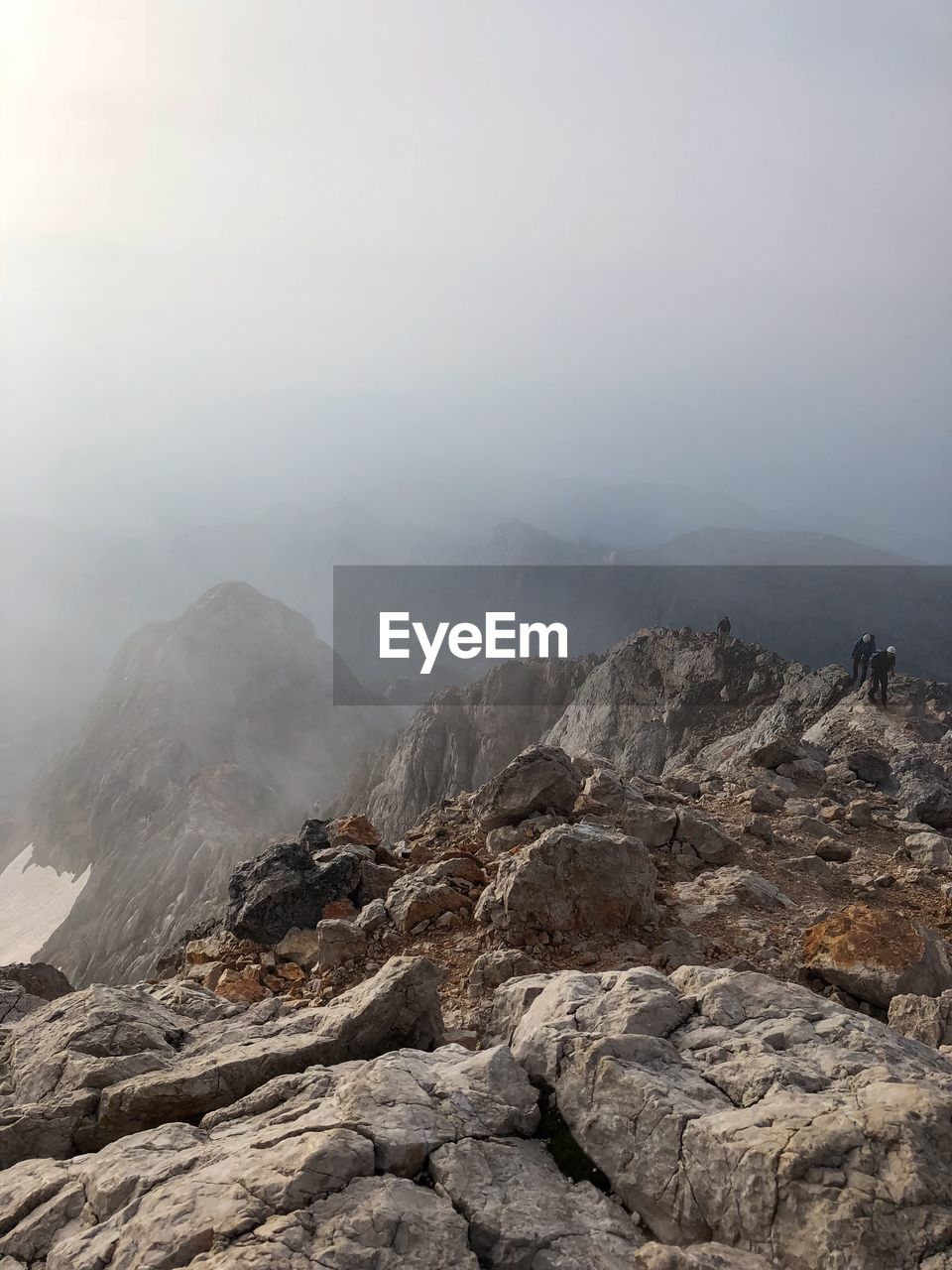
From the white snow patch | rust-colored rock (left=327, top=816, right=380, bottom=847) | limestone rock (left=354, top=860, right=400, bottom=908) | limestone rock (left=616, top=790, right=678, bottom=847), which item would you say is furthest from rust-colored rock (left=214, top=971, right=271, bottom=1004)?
the white snow patch

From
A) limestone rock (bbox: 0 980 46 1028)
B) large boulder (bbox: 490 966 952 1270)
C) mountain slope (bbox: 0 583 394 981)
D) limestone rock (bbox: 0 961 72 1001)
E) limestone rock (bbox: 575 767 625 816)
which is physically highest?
large boulder (bbox: 490 966 952 1270)

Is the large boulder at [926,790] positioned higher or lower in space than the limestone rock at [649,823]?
lower

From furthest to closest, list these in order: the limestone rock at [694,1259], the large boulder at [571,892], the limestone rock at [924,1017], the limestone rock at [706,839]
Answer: the limestone rock at [706,839] → the large boulder at [571,892] → the limestone rock at [924,1017] → the limestone rock at [694,1259]

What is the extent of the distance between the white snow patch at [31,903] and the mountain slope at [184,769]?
7.40ft

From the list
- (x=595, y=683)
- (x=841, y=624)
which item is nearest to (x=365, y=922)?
(x=595, y=683)

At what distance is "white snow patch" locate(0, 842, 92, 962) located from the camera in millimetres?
123688

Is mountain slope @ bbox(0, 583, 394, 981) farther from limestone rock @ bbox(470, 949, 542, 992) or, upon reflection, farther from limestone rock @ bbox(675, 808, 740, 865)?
limestone rock @ bbox(470, 949, 542, 992)

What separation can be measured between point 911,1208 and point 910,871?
12.6 metres

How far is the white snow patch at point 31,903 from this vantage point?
12369 centimetres

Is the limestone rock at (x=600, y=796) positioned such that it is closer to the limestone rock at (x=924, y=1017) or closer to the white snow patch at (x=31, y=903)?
the limestone rock at (x=924, y=1017)

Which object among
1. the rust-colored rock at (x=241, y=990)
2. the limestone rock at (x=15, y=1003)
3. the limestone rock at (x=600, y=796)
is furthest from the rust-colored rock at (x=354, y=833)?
the limestone rock at (x=15, y=1003)

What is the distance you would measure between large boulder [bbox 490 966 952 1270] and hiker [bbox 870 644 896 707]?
3457 centimetres

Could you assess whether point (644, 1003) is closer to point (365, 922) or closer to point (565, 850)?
point (565, 850)

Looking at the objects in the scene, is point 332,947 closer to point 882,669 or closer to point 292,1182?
point 292,1182
